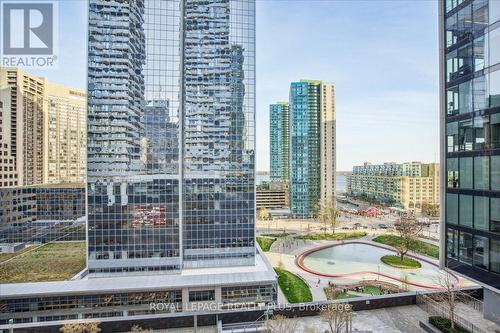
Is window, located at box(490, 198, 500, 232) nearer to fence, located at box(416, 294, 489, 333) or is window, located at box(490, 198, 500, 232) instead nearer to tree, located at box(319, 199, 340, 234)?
fence, located at box(416, 294, 489, 333)

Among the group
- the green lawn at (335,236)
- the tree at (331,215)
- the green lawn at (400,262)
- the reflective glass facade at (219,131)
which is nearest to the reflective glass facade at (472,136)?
the reflective glass facade at (219,131)

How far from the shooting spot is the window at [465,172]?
12.0 metres

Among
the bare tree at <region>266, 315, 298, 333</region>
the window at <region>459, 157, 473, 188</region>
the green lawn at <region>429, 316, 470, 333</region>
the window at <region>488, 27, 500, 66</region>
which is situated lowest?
A: the green lawn at <region>429, 316, 470, 333</region>

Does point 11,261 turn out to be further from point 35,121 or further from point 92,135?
point 35,121

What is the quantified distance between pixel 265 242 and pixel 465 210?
36.8m

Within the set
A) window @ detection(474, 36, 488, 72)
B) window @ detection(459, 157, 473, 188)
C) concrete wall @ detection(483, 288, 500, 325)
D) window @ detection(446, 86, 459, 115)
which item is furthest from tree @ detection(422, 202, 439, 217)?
window @ detection(474, 36, 488, 72)

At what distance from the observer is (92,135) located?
989 inches

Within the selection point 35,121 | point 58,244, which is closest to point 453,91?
point 58,244

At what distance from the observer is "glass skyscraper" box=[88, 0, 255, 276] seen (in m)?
25.1

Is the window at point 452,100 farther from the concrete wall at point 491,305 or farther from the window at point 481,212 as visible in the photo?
the concrete wall at point 491,305

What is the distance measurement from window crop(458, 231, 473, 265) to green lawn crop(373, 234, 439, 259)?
101ft

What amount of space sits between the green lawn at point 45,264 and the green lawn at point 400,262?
34061mm

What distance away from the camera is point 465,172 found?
12.3 m

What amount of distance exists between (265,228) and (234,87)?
127ft
